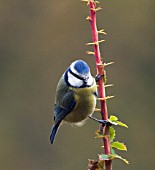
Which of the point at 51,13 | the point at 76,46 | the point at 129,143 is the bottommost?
the point at 129,143

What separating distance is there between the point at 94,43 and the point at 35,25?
23.7 ft

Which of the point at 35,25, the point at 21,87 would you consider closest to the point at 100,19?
the point at 35,25

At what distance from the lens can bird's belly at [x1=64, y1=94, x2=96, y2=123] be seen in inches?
99.0

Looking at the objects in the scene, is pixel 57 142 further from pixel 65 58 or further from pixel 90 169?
pixel 90 169

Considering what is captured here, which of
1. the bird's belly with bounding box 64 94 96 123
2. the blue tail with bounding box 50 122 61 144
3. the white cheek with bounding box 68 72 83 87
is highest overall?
the white cheek with bounding box 68 72 83 87

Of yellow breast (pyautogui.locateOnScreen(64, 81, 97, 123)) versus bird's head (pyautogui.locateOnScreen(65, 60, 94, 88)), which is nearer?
bird's head (pyautogui.locateOnScreen(65, 60, 94, 88))

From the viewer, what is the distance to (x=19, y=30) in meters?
8.52

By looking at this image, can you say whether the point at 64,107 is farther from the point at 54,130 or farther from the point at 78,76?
the point at 78,76

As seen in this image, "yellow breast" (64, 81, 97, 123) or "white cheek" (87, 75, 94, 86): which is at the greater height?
"white cheek" (87, 75, 94, 86)

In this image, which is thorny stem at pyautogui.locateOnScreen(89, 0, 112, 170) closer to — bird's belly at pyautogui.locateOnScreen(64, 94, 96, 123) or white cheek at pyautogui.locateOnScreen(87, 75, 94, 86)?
white cheek at pyautogui.locateOnScreen(87, 75, 94, 86)

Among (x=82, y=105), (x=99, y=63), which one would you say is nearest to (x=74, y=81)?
(x=82, y=105)

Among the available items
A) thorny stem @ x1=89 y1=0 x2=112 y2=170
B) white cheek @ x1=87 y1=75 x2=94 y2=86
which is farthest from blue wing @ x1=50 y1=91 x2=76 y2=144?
thorny stem @ x1=89 y1=0 x2=112 y2=170

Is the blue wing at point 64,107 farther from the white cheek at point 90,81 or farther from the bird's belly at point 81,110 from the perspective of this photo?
the white cheek at point 90,81

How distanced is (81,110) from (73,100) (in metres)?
0.07
